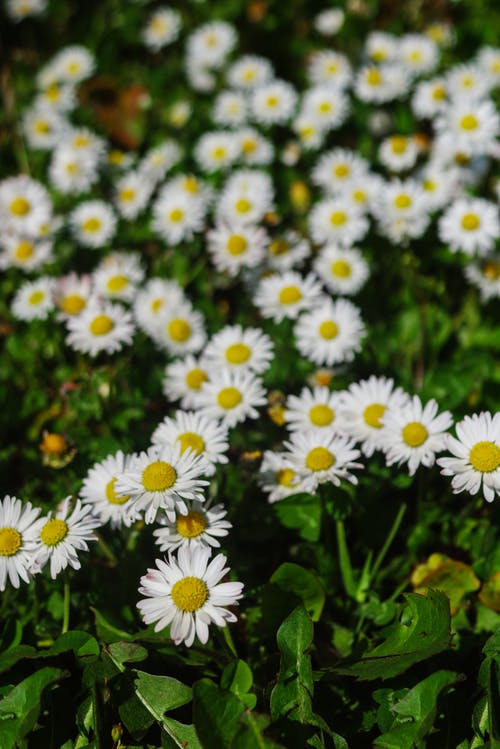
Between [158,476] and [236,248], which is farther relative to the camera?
[236,248]

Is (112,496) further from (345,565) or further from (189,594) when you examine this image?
(345,565)

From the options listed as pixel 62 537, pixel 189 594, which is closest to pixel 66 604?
pixel 62 537

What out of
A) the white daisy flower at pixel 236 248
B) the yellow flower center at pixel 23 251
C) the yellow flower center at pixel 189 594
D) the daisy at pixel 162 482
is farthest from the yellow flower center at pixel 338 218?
the yellow flower center at pixel 189 594

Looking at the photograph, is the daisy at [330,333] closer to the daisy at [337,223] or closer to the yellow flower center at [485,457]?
the daisy at [337,223]

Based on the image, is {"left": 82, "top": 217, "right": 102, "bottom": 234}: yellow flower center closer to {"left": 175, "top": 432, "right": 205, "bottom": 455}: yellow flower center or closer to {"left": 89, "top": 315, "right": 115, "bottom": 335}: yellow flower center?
{"left": 89, "top": 315, "right": 115, "bottom": 335}: yellow flower center

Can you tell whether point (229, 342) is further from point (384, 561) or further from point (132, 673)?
point (132, 673)

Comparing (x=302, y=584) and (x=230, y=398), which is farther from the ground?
(x=230, y=398)
